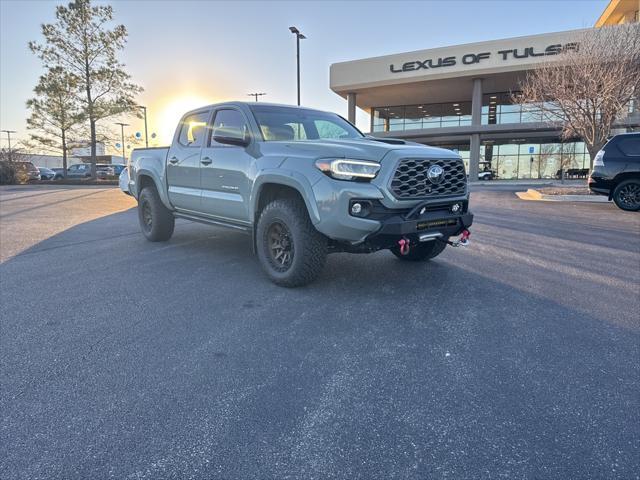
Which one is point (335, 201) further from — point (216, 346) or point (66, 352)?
point (66, 352)

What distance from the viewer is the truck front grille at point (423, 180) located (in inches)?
160

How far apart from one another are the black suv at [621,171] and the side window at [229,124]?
412 inches

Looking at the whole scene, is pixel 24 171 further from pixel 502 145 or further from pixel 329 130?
pixel 502 145

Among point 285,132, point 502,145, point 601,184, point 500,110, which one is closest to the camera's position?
point 285,132

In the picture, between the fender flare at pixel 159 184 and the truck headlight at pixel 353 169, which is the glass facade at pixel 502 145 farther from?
the truck headlight at pixel 353 169

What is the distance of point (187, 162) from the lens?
6.05 metres

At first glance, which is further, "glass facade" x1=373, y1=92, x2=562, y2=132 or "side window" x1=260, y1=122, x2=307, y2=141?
"glass facade" x1=373, y1=92, x2=562, y2=132

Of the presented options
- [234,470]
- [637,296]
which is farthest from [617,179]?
[234,470]

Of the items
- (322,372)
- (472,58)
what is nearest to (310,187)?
(322,372)

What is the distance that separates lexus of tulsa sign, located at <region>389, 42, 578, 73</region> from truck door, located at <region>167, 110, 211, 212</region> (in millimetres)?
29387

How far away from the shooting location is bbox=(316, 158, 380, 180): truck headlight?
13.1 ft

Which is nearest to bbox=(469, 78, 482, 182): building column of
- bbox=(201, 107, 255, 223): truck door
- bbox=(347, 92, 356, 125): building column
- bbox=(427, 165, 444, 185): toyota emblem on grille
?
bbox=(347, 92, 356, 125): building column

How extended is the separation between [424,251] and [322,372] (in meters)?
3.22

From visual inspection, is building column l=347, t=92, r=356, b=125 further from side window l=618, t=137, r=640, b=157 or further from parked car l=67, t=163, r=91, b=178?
side window l=618, t=137, r=640, b=157
